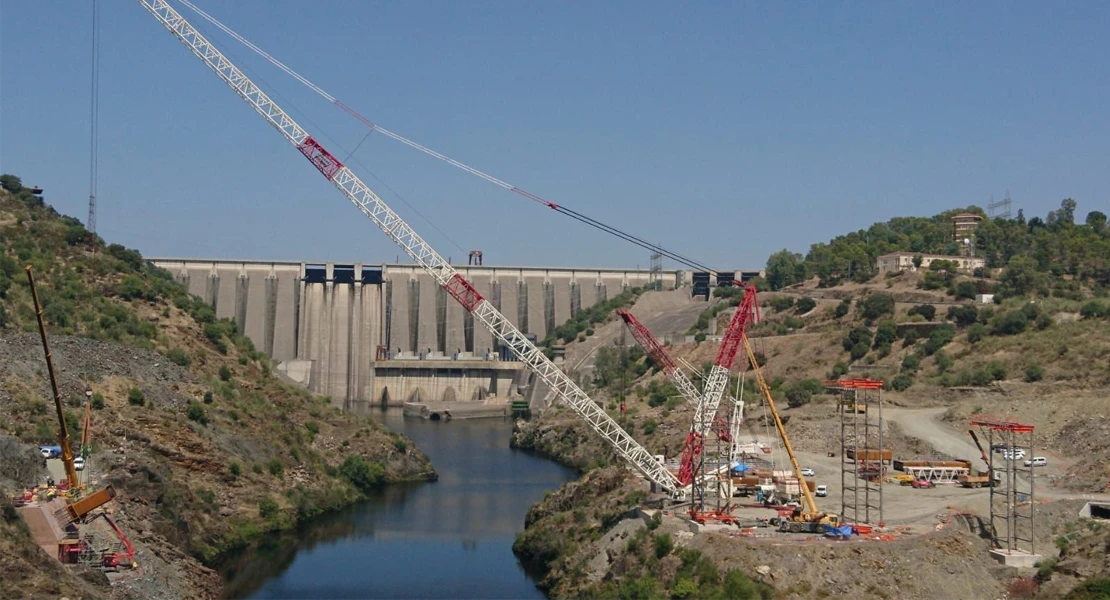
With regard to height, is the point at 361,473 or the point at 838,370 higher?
the point at 838,370

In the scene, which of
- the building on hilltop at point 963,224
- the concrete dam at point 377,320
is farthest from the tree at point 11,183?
the building on hilltop at point 963,224

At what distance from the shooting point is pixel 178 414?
70.7 meters

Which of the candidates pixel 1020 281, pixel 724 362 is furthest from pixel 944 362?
pixel 724 362

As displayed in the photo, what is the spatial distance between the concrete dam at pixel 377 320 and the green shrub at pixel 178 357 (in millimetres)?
65213

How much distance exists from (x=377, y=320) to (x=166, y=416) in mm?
87828

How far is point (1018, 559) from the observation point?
4769 centimetres

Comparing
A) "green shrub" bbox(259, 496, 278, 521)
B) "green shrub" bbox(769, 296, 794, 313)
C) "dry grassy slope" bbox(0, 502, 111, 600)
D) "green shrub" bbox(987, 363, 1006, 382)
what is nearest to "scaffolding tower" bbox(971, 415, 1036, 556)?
"dry grassy slope" bbox(0, 502, 111, 600)

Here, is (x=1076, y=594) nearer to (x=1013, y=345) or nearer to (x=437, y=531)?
(x=437, y=531)

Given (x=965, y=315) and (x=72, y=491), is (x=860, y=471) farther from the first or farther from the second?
(x=965, y=315)

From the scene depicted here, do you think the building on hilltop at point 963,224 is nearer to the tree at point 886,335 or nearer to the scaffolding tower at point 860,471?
the tree at point 886,335

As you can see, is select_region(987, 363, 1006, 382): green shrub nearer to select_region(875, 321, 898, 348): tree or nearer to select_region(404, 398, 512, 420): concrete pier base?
select_region(875, 321, 898, 348): tree

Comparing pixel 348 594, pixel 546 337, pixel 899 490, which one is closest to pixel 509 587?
pixel 348 594

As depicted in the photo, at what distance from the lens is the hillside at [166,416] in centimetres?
5847

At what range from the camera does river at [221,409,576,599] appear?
180 ft
